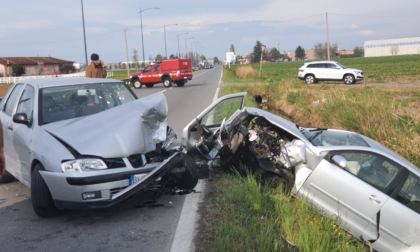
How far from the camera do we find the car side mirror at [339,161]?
202 inches

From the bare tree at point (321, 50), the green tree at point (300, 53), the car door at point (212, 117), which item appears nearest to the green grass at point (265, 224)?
the car door at point (212, 117)

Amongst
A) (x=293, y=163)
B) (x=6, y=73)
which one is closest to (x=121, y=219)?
(x=293, y=163)

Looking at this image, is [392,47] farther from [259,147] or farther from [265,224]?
[265,224]

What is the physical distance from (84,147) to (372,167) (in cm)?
331

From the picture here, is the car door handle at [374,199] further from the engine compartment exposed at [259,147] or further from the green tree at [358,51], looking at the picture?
the green tree at [358,51]

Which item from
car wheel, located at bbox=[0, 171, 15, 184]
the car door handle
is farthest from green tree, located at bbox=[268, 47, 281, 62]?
the car door handle

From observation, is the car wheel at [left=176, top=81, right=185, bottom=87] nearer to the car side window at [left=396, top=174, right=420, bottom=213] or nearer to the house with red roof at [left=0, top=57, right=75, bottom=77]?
the car side window at [left=396, top=174, right=420, bottom=213]

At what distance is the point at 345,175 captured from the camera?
16.8ft

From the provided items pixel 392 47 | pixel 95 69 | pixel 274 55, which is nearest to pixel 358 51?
pixel 392 47

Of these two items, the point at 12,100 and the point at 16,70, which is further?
the point at 16,70

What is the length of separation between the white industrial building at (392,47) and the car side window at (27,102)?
154 meters

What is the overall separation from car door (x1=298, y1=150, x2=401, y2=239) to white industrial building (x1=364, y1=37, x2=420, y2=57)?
15266 centimetres

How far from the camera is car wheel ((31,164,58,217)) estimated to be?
4.90 meters

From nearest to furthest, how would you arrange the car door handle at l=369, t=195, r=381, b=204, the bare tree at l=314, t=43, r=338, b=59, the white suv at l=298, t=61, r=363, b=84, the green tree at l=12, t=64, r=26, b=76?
the car door handle at l=369, t=195, r=381, b=204
the white suv at l=298, t=61, r=363, b=84
the green tree at l=12, t=64, r=26, b=76
the bare tree at l=314, t=43, r=338, b=59
